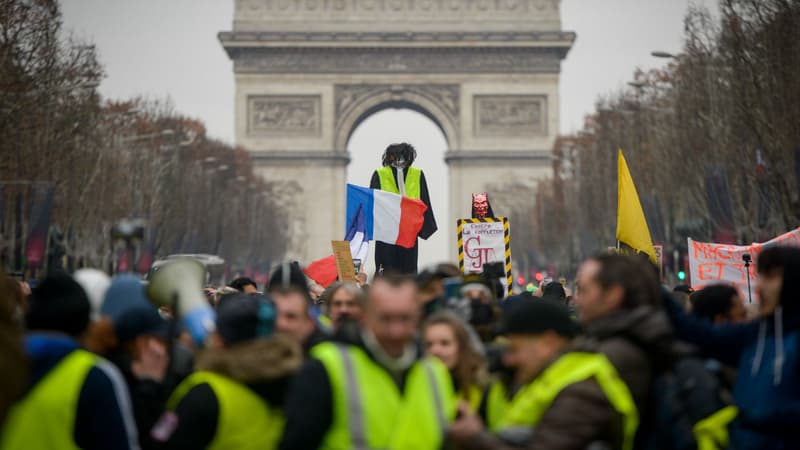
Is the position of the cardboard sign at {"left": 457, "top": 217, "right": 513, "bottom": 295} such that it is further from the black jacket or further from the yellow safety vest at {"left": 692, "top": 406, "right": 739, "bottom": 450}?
the black jacket

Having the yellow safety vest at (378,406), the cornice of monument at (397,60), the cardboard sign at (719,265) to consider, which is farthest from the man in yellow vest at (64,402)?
the cornice of monument at (397,60)

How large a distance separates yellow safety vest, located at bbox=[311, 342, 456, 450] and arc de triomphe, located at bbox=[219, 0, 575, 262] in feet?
288

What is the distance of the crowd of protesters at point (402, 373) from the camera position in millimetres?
6680

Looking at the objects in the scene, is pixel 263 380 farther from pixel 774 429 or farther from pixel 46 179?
pixel 46 179

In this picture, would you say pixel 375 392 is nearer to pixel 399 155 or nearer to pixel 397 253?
pixel 399 155

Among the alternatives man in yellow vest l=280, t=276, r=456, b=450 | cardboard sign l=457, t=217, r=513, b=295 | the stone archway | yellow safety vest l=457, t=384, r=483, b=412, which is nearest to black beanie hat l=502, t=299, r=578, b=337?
man in yellow vest l=280, t=276, r=456, b=450

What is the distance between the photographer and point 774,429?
25.9ft

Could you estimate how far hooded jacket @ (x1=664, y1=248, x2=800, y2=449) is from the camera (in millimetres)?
7879

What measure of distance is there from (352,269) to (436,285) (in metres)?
7.39

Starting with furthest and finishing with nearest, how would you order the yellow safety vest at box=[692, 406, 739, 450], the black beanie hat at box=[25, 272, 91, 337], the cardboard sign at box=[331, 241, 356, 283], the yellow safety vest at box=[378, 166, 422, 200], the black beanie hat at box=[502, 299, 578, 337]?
the yellow safety vest at box=[378, 166, 422, 200] < the cardboard sign at box=[331, 241, 356, 283] < the yellow safety vest at box=[692, 406, 739, 450] < the black beanie hat at box=[25, 272, 91, 337] < the black beanie hat at box=[502, 299, 578, 337]

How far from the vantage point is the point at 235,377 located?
24.2 feet

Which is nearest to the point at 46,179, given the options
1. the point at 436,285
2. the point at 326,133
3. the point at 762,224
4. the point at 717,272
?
the point at 762,224

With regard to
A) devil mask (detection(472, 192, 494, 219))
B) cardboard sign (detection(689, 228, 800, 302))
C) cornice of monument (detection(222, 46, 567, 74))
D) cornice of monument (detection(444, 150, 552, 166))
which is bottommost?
cardboard sign (detection(689, 228, 800, 302))

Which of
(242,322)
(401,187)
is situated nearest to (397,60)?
(401,187)
